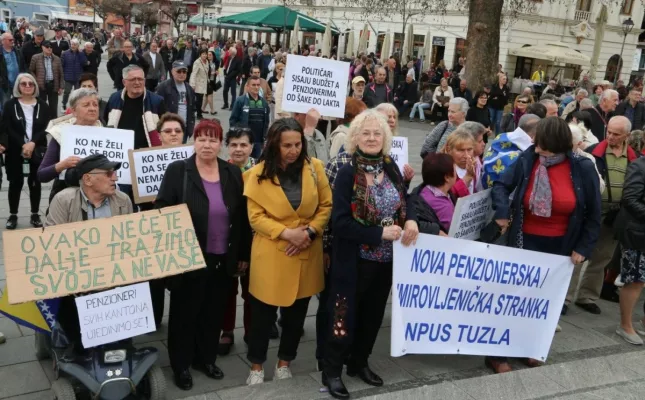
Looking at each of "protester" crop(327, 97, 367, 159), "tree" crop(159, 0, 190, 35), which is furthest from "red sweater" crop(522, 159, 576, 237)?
"tree" crop(159, 0, 190, 35)

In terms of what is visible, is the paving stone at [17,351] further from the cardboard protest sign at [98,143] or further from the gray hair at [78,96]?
the gray hair at [78,96]

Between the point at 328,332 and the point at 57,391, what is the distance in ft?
5.26

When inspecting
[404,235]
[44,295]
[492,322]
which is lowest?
[492,322]

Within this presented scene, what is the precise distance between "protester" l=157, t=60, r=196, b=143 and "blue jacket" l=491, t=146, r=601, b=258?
16.8 ft

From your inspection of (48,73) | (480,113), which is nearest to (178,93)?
(480,113)

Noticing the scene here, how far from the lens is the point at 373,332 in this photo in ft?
13.9

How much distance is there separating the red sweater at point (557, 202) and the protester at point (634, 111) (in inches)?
316

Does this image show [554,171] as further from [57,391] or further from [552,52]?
[552,52]

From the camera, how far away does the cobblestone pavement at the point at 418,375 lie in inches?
159

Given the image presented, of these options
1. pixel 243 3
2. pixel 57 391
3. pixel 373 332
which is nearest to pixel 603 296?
pixel 373 332

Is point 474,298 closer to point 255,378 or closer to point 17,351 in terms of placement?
point 255,378

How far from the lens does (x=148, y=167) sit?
4.87 metres

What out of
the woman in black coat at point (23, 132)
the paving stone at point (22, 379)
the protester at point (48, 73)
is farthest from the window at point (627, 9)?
the paving stone at point (22, 379)

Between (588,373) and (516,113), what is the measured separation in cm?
603
